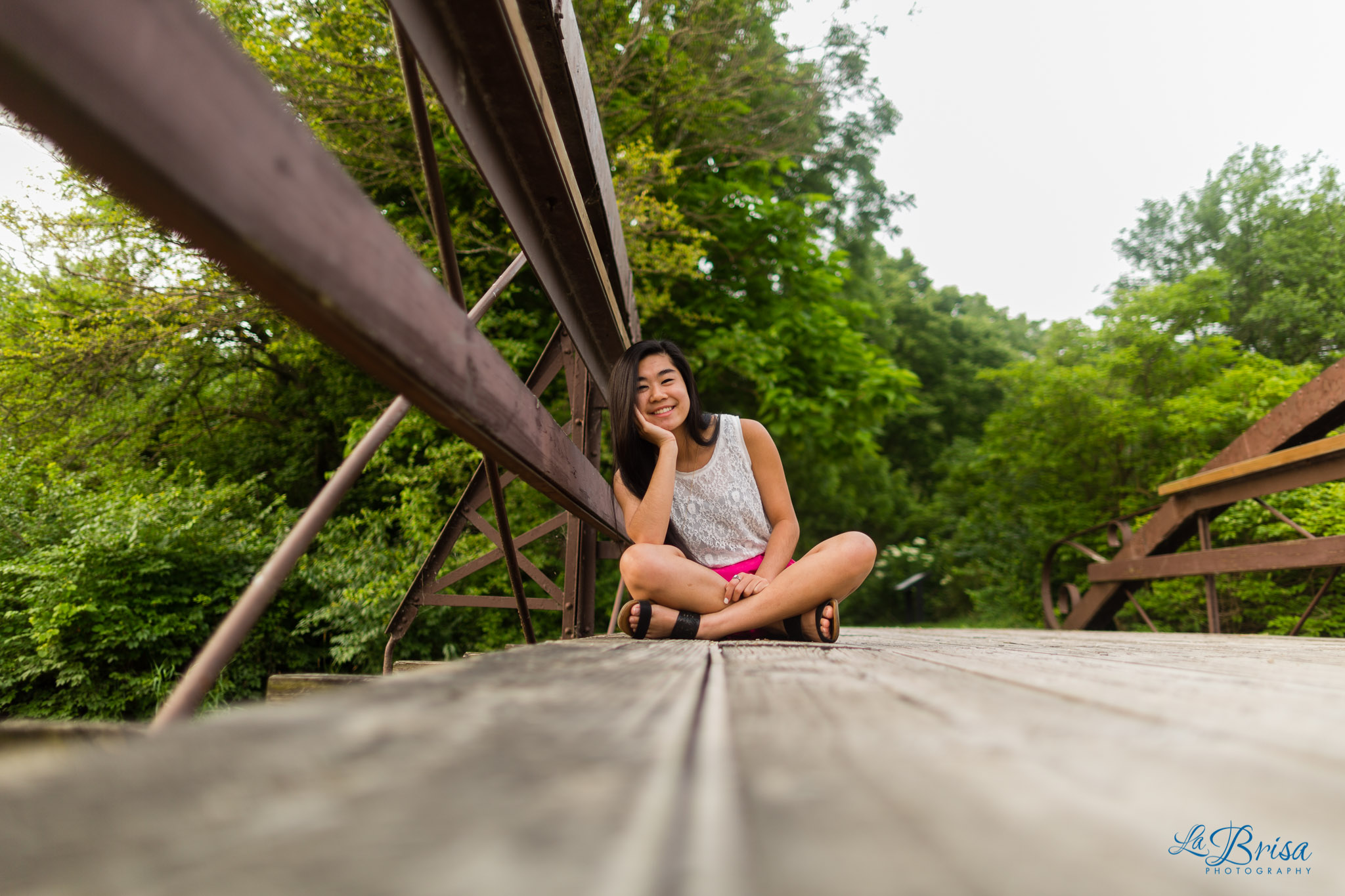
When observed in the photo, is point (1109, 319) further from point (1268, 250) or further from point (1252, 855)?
point (1252, 855)

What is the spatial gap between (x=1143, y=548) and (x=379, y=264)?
A: 4.91 meters

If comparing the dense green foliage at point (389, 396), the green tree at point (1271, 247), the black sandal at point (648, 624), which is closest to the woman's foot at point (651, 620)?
the black sandal at point (648, 624)

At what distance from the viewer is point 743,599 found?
6.34 feet

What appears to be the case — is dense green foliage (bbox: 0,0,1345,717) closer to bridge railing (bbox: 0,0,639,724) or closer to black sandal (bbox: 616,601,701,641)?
black sandal (bbox: 616,601,701,641)

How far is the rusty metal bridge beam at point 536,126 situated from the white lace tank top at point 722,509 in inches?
25.7

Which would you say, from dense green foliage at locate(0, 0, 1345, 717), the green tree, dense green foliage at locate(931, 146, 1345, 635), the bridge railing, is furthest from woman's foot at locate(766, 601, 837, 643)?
the green tree

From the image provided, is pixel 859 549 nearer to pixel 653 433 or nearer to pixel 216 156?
pixel 653 433

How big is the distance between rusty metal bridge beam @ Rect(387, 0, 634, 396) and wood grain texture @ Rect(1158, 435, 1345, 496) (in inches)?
115

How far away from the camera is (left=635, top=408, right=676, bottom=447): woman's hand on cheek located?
7.57ft

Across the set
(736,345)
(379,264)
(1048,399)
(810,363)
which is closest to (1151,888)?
(379,264)

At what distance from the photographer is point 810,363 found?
289 inches

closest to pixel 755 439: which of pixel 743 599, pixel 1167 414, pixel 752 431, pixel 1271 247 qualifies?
pixel 752 431

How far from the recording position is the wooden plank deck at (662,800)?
22cm

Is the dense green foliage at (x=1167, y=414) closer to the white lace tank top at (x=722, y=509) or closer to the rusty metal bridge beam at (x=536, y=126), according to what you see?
the white lace tank top at (x=722, y=509)
